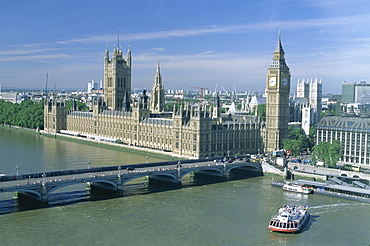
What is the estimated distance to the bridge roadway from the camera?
36.7m

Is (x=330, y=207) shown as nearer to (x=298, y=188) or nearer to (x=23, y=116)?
(x=298, y=188)

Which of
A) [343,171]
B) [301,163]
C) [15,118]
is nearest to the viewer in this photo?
[343,171]

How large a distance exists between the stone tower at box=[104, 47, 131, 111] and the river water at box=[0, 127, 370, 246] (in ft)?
137

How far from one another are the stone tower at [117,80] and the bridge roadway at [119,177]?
118 ft

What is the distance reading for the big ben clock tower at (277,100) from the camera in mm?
64250

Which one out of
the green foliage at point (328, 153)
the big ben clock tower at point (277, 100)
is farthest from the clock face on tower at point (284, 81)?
the green foliage at point (328, 153)

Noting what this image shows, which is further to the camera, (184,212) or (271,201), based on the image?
(271,201)

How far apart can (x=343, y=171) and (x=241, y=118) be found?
22.2 m

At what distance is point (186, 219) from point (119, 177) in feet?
29.0

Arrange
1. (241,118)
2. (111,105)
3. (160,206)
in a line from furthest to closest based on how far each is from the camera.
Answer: (111,105), (241,118), (160,206)

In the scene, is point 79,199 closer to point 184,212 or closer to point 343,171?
point 184,212

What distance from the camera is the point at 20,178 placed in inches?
1528

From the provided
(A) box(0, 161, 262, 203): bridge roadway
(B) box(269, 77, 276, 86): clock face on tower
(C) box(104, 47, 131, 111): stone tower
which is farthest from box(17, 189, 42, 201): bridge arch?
(C) box(104, 47, 131, 111): stone tower

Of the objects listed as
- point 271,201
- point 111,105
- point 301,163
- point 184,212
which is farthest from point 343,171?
point 111,105
